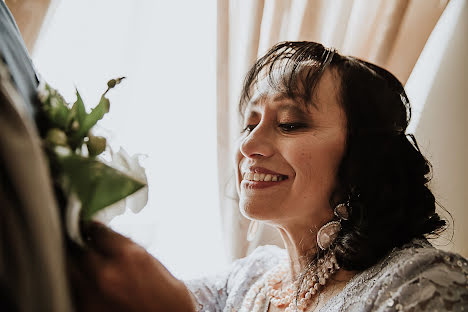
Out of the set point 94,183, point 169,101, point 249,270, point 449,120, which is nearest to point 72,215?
point 94,183

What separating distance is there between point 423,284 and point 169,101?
1.08 m

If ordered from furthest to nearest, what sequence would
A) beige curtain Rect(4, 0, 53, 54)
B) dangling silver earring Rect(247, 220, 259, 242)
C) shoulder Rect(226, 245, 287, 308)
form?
1. dangling silver earring Rect(247, 220, 259, 242)
2. beige curtain Rect(4, 0, 53, 54)
3. shoulder Rect(226, 245, 287, 308)

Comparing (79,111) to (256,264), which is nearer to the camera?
(79,111)

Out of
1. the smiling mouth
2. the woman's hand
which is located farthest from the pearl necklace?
the woman's hand

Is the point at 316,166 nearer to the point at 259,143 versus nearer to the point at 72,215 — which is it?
the point at 259,143

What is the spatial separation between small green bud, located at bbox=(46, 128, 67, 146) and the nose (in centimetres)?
55

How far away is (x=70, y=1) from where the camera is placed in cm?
138

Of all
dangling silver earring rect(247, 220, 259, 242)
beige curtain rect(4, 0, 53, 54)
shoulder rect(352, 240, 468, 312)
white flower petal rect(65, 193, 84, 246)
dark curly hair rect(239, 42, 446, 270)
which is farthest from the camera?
dangling silver earring rect(247, 220, 259, 242)

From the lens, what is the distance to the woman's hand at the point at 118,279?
430 millimetres

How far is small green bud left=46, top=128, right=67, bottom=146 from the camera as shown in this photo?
431 mm

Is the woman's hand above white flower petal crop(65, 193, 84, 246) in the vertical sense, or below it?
below

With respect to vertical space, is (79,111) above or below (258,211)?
above

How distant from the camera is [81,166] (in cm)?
42

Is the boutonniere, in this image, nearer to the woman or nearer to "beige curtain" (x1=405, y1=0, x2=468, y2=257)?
the woman
